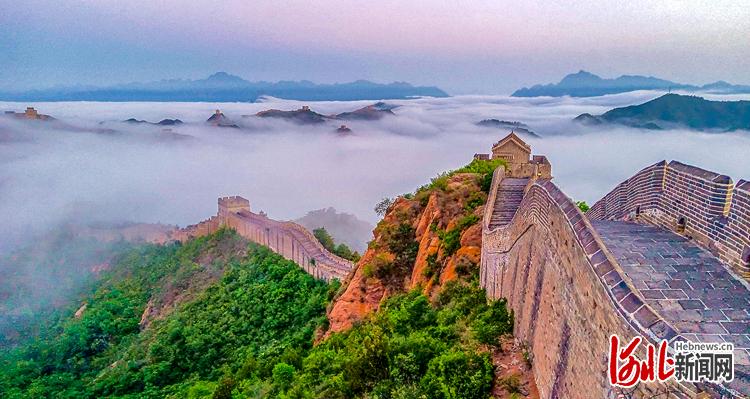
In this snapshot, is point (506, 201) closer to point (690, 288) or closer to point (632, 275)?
point (632, 275)

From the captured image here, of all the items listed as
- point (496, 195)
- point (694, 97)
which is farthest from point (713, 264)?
point (694, 97)

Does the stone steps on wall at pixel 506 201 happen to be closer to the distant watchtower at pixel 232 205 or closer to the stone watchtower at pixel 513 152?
the stone watchtower at pixel 513 152

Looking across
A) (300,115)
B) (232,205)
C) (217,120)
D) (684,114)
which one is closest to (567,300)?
(232,205)

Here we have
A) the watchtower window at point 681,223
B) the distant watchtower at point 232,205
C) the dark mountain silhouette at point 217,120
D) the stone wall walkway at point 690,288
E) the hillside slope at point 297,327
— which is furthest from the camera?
the dark mountain silhouette at point 217,120

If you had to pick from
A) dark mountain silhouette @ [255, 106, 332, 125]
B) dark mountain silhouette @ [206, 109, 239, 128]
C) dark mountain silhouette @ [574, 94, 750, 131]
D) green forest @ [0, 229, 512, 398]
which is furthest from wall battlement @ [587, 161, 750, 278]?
dark mountain silhouette @ [206, 109, 239, 128]

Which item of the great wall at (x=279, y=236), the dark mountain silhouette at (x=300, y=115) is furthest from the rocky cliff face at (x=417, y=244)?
the dark mountain silhouette at (x=300, y=115)

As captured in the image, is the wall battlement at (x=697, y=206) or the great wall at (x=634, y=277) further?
the wall battlement at (x=697, y=206)

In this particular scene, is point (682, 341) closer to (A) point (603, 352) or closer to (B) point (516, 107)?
(A) point (603, 352)
